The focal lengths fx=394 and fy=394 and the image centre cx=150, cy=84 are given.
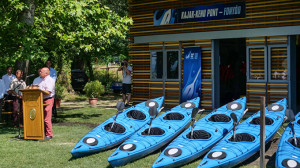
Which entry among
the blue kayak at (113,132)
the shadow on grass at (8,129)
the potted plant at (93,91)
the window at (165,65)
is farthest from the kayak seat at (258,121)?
the potted plant at (93,91)

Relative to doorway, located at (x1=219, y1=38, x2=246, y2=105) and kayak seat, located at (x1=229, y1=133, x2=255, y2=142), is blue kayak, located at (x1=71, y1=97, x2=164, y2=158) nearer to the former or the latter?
kayak seat, located at (x1=229, y1=133, x2=255, y2=142)

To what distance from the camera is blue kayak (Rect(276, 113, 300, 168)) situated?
19.2 ft

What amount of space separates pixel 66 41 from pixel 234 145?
20.9ft

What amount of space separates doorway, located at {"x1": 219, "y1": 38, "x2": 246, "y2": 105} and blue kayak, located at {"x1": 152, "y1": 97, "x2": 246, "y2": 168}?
6.14 m

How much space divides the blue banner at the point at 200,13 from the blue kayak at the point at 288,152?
6224 millimetres

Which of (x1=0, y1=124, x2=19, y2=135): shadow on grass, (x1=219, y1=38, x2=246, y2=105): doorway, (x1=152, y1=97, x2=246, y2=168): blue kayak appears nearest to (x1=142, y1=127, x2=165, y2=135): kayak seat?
(x1=152, y1=97, x2=246, y2=168): blue kayak

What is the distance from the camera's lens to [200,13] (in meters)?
13.4

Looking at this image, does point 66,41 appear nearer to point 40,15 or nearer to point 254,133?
point 40,15

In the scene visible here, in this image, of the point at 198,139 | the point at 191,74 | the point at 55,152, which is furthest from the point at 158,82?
the point at 198,139

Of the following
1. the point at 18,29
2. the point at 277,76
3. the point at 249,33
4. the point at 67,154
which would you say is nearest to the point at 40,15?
the point at 18,29

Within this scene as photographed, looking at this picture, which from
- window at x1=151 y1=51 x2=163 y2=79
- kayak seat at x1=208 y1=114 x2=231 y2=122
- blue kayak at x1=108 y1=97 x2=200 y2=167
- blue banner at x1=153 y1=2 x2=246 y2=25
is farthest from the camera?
window at x1=151 y1=51 x2=163 y2=79

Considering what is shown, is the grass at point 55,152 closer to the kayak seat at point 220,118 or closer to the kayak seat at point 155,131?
the kayak seat at point 155,131

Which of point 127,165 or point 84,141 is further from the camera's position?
point 84,141

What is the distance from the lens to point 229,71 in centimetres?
1502
